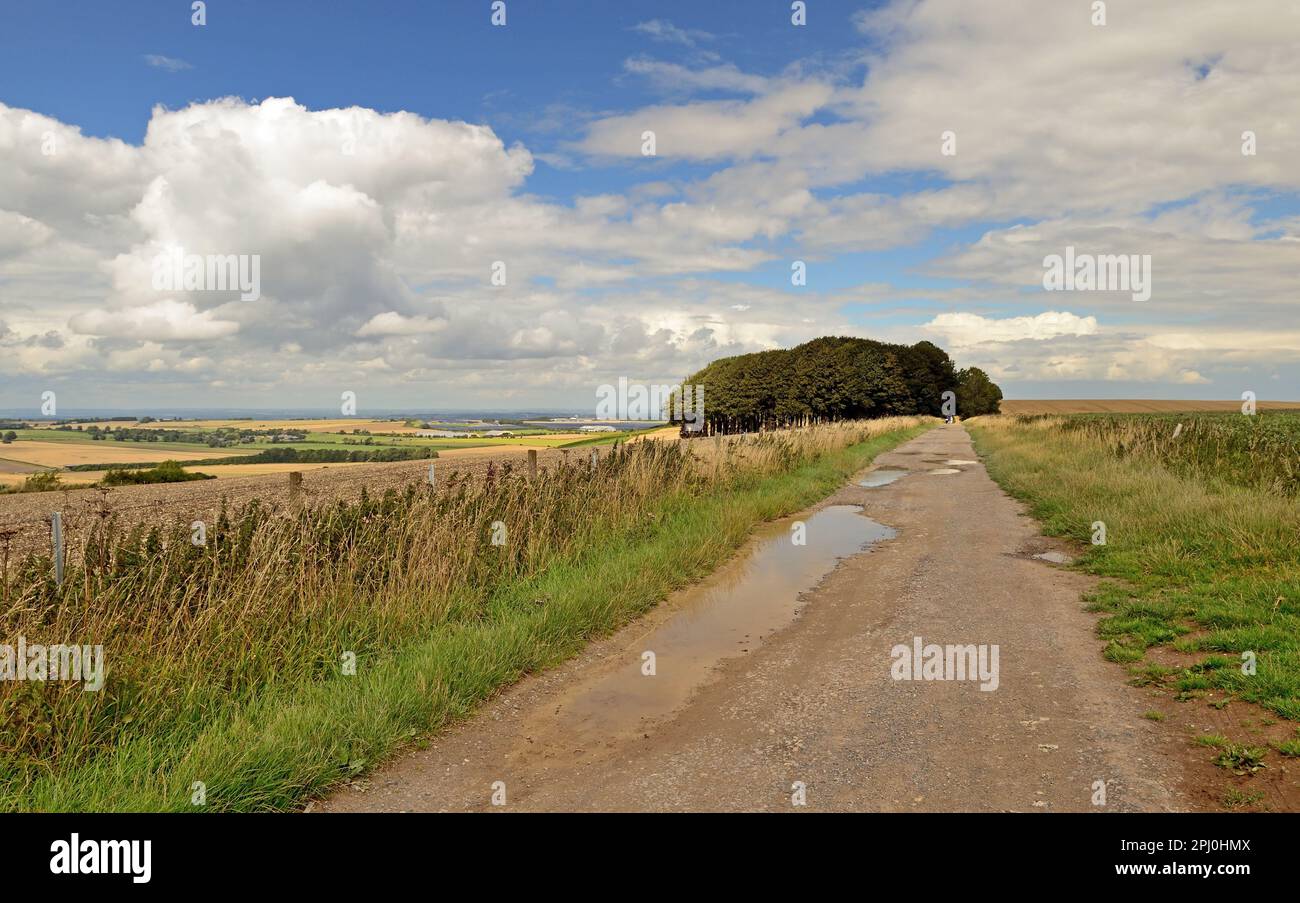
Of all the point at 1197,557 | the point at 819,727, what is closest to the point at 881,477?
the point at 1197,557

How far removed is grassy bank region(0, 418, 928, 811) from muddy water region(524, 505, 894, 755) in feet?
1.71

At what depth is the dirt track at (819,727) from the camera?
13.5ft

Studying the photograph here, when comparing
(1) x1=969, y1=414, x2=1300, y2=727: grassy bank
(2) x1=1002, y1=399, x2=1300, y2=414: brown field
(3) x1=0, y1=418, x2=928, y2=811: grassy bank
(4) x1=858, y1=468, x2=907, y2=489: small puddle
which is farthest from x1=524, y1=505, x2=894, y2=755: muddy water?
(2) x1=1002, y1=399, x2=1300, y2=414: brown field

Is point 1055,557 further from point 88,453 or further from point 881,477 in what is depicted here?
point 88,453

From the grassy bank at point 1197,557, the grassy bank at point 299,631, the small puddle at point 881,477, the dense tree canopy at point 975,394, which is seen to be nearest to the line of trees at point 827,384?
the dense tree canopy at point 975,394

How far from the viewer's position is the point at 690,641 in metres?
7.43

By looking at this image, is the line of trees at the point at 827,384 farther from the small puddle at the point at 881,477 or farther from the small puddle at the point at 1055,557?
the small puddle at the point at 1055,557

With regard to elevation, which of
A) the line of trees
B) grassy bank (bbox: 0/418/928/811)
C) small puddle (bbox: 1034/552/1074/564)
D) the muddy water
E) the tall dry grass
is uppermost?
the line of trees

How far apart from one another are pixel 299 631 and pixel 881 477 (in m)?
20.9

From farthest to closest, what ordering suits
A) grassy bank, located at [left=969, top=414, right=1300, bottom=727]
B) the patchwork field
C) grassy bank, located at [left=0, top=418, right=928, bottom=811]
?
1. the patchwork field
2. grassy bank, located at [left=969, top=414, right=1300, bottom=727]
3. grassy bank, located at [left=0, top=418, right=928, bottom=811]

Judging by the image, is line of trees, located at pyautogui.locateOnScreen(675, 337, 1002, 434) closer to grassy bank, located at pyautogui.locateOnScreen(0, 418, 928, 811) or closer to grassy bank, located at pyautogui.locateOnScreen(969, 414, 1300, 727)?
grassy bank, located at pyautogui.locateOnScreen(969, 414, 1300, 727)

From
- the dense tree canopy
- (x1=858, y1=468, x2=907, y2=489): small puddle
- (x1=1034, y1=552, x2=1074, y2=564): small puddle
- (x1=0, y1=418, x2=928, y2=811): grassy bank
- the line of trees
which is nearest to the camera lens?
(x1=0, y1=418, x2=928, y2=811): grassy bank

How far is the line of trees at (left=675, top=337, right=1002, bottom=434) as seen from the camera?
9012cm
